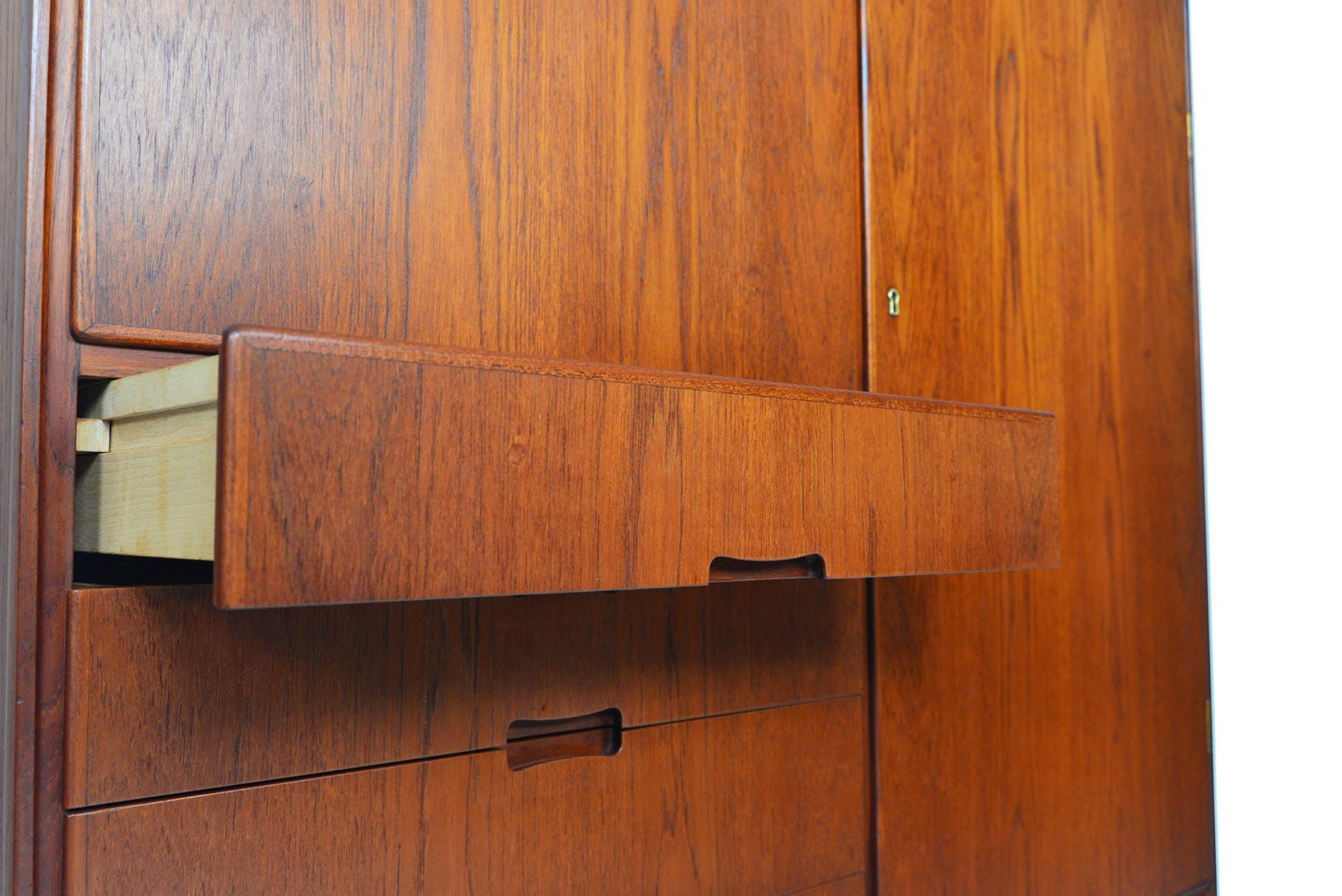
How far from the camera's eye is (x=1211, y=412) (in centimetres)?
151

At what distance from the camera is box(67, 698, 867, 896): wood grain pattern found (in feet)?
2.27

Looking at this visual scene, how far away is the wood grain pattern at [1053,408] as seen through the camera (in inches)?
44.1

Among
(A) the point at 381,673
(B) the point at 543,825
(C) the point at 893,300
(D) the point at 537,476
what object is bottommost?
(B) the point at 543,825

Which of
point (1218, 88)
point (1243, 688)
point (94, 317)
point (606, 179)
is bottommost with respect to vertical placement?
point (1243, 688)

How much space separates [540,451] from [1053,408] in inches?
33.1

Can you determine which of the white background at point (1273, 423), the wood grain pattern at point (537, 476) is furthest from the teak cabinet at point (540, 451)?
the white background at point (1273, 423)

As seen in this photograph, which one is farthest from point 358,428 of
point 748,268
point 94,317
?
point 748,268

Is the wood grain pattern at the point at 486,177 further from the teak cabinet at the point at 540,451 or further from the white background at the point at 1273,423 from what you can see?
the white background at the point at 1273,423

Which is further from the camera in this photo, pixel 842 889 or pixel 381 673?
pixel 842 889

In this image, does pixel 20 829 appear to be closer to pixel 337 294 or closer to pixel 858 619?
pixel 337 294

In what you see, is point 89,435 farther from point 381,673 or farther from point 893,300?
point 893,300

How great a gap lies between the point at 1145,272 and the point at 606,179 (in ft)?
2.78

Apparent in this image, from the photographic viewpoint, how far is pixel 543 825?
0.83m

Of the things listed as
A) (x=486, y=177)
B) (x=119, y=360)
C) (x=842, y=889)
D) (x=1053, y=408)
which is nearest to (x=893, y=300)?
(x=1053, y=408)
